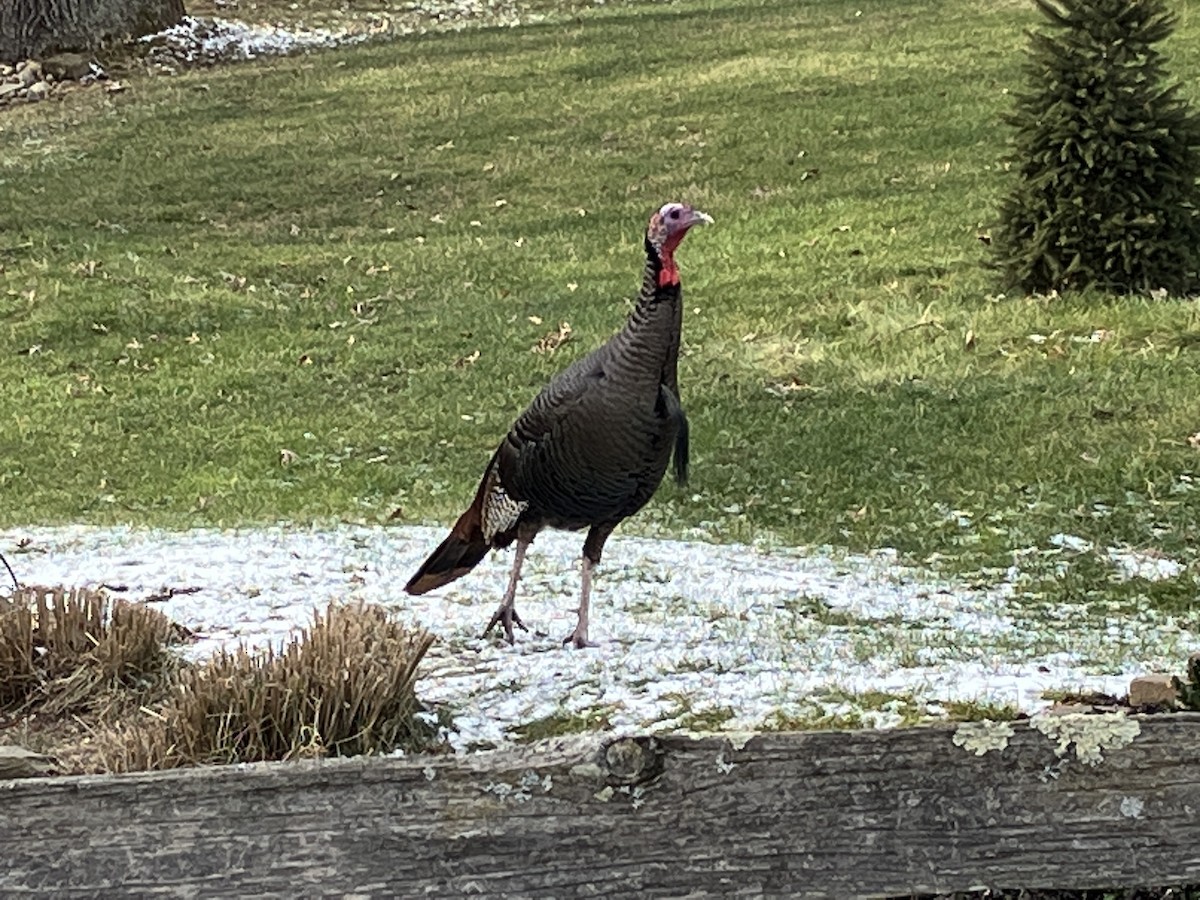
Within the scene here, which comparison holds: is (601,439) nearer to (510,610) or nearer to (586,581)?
(586,581)

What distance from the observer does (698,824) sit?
2506mm

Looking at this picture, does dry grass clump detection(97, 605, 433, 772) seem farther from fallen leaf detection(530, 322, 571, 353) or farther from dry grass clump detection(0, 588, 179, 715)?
fallen leaf detection(530, 322, 571, 353)

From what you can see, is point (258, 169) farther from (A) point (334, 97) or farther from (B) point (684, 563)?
(B) point (684, 563)

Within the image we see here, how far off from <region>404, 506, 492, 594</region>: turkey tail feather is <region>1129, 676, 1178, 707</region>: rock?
7.52ft

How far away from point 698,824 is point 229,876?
732 millimetres

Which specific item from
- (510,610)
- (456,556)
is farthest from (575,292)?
(510,610)

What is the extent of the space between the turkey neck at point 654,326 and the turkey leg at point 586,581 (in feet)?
2.31

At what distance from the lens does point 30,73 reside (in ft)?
71.1

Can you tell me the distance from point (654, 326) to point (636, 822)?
8.59ft

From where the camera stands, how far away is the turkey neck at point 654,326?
4.93 meters

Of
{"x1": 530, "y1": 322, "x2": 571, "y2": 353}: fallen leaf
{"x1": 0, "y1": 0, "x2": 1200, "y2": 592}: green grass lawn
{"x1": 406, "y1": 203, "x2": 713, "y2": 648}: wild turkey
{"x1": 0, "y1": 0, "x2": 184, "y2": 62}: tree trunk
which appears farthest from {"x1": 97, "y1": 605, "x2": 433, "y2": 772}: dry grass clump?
{"x1": 0, "y1": 0, "x2": 184, "y2": 62}: tree trunk

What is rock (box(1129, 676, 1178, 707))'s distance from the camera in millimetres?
3934

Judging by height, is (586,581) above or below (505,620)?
above

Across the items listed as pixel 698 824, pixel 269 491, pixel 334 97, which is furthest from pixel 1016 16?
Answer: pixel 698 824
